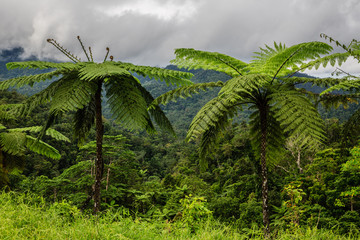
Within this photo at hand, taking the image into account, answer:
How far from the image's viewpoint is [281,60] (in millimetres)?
3312

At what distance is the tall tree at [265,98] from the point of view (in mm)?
2760

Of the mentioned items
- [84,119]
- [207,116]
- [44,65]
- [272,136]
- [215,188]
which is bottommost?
[215,188]

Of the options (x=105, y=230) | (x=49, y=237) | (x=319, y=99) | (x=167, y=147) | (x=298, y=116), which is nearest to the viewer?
(x=49, y=237)

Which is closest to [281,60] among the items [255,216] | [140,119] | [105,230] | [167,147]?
[140,119]

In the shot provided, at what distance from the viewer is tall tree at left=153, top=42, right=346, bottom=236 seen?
276cm

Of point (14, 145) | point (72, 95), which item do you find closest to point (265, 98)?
point (72, 95)

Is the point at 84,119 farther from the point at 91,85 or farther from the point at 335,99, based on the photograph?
the point at 335,99

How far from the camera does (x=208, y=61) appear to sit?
3.72 metres

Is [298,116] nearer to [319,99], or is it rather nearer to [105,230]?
[319,99]

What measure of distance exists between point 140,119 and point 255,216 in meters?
8.18

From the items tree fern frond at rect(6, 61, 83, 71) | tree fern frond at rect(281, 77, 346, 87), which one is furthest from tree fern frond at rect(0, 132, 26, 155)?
tree fern frond at rect(281, 77, 346, 87)

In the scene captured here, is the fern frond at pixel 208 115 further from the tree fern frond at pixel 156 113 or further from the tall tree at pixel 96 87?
the tree fern frond at pixel 156 113

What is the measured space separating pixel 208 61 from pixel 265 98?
1098mm

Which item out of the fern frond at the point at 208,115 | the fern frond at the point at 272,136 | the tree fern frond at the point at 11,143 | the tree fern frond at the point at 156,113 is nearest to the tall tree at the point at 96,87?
the tree fern frond at the point at 156,113
